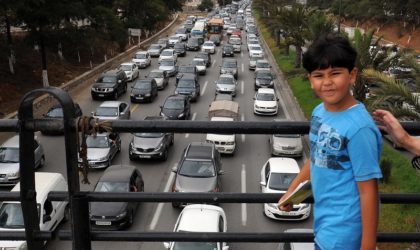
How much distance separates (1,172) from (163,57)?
3142cm

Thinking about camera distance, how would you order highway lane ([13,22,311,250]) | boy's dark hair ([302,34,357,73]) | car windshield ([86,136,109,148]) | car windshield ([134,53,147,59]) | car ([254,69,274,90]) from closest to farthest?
boy's dark hair ([302,34,357,73])
highway lane ([13,22,311,250])
car windshield ([86,136,109,148])
car ([254,69,274,90])
car windshield ([134,53,147,59])

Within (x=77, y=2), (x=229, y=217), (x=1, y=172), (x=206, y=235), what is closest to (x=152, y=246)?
(x=229, y=217)

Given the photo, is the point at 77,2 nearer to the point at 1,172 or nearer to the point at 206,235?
the point at 1,172

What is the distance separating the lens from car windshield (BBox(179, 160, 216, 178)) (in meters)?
17.5

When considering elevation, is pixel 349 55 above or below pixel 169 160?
above

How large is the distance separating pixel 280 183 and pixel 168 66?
29.0m

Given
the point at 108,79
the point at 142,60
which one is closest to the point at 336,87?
the point at 108,79

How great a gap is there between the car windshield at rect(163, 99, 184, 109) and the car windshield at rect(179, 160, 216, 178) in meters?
9.81

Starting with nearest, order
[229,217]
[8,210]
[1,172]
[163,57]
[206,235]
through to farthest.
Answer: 1. [206,235]
2. [8,210]
3. [229,217]
4. [1,172]
5. [163,57]

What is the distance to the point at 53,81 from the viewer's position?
3628 cm

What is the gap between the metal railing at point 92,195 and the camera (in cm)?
291

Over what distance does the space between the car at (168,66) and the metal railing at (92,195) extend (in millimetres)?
40433

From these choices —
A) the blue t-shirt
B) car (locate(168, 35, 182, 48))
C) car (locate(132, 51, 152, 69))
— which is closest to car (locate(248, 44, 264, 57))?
car (locate(168, 35, 182, 48))

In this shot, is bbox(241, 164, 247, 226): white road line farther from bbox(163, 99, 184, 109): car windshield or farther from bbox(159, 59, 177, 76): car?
bbox(159, 59, 177, 76): car
